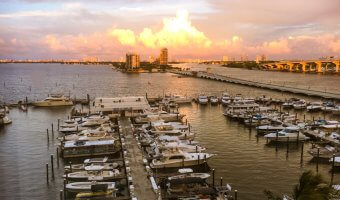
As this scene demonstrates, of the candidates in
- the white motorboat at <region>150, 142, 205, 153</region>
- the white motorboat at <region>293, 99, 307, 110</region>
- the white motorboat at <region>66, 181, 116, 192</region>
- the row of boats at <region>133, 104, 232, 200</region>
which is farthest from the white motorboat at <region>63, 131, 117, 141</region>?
the white motorboat at <region>293, 99, 307, 110</region>

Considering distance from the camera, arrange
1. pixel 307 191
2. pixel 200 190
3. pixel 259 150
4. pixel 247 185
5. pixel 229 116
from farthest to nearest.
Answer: pixel 229 116
pixel 259 150
pixel 247 185
pixel 200 190
pixel 307 191

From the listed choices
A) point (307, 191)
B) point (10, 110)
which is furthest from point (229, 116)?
point (307, 191)

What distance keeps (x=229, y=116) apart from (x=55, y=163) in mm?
30694

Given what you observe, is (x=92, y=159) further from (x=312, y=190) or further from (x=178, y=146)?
(x=312, y=190)

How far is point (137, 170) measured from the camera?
29766 mm

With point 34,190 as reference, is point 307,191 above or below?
above

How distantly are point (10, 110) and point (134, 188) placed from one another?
49299 millimetres

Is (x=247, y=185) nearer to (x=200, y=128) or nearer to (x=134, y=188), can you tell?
(x=134, y=188)

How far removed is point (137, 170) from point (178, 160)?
4.76 m

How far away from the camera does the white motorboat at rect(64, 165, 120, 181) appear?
29.1 meters

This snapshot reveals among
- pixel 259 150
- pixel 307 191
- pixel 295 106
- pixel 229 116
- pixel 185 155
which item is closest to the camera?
pixel 307 191

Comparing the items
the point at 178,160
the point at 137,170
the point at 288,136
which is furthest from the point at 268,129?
the point at 137,170

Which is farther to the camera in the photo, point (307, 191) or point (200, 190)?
point (200, 190)

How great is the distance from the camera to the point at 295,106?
66.5 m
